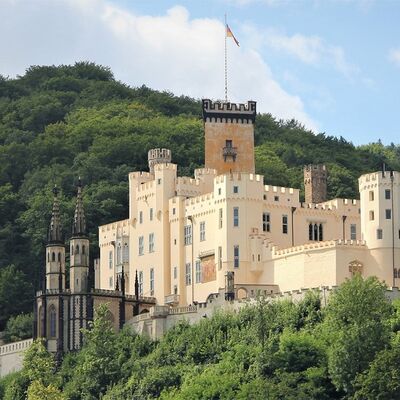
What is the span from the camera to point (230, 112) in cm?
Result: 12381

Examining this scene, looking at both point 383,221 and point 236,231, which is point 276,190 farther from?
point 383,221

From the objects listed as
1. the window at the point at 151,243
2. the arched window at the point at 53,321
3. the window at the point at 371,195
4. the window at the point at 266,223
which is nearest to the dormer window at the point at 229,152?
the window at the point at 151,243

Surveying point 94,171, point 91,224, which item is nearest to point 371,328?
point 91,224

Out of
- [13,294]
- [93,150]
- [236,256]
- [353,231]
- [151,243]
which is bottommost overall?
[13,294]

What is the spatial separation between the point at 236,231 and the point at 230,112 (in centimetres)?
1215

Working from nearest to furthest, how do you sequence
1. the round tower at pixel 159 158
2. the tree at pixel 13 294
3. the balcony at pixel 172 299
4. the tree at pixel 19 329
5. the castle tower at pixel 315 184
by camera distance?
the balcony at pixel 172 299 < the castle tower at pixel 315 184 < the round tower at pixel 159 158 < the tree at pixel 19 329 < the tree at pixel 13 294

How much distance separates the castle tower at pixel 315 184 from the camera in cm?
12319

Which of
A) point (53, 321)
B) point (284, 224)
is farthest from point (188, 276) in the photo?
point (53, 321)

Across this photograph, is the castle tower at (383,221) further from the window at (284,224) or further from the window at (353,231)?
the window at (353,231)

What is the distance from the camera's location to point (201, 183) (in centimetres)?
11994

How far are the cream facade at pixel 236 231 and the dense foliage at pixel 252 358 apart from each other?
3524mm

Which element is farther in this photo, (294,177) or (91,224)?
(294,177)

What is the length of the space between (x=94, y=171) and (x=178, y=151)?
257 inches

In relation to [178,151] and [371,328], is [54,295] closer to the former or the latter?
[371,328]
